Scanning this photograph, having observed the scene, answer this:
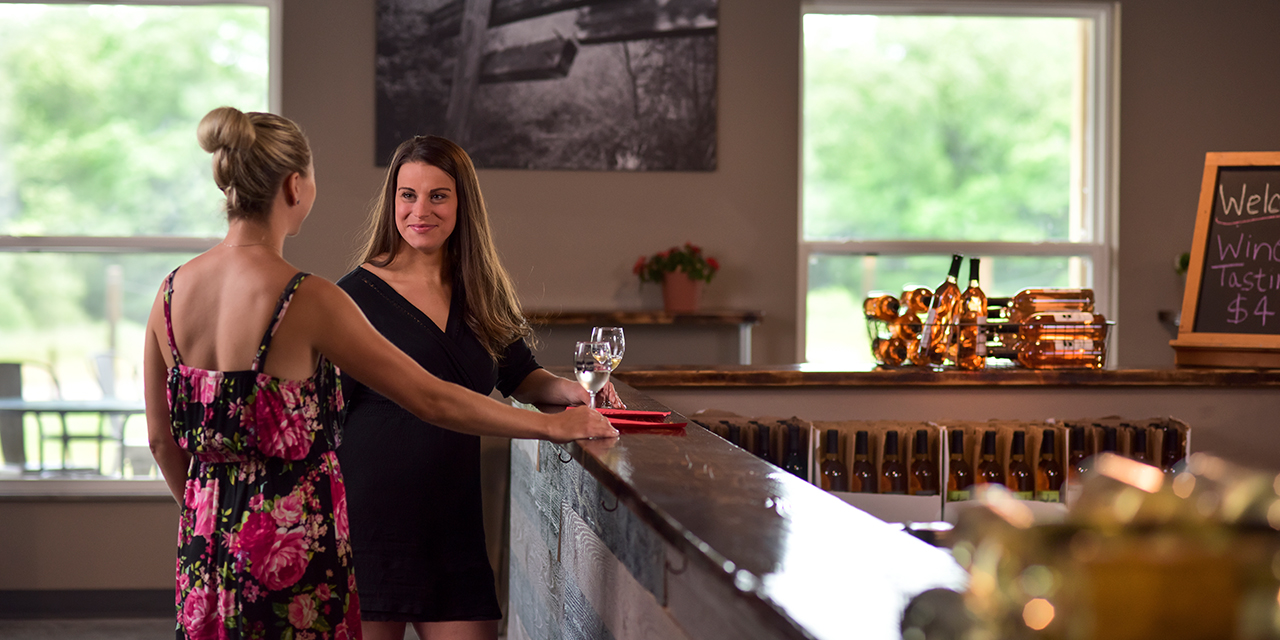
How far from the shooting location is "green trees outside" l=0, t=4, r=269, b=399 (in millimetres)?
4309

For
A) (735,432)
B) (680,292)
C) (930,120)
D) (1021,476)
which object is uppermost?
(930,120)

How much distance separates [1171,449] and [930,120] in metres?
2.44

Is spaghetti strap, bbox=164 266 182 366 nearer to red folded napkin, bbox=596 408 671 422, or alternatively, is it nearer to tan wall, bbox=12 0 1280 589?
red folded napkin, bbox=596 408 671 422

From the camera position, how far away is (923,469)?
98.3 inches

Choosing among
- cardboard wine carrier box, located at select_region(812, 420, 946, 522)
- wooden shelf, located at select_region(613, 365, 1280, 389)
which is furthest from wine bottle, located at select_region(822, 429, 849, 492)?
wooden shelf, located at select_region(613, 365, 1280, 389)

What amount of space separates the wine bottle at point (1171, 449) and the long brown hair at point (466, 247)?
5.57ft

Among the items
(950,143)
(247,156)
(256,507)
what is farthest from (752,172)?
(256,507)

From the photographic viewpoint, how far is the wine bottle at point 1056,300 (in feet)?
8.86

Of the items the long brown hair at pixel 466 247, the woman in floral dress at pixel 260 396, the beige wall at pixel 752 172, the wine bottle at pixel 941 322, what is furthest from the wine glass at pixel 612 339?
the beige wall at pixel 752 172

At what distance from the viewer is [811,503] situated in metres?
1.17

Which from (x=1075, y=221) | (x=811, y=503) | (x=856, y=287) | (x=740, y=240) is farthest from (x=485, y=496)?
(x=1075, y=221)

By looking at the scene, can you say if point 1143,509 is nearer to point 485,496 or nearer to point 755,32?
point 485,496

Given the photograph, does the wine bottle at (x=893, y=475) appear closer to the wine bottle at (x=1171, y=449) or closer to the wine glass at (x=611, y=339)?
the wine bottle at (x=1171, y=449)

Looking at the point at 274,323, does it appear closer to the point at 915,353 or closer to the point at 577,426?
the point at 577,426
